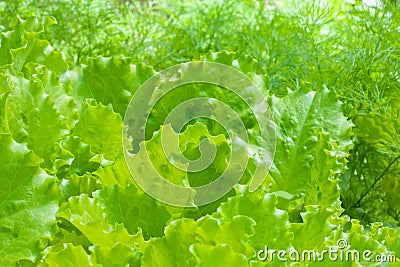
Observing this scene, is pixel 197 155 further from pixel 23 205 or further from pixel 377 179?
pixel 377 179

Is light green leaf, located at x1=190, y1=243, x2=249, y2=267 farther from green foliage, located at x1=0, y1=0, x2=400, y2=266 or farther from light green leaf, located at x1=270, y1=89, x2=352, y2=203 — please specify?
light green leaf, located at x1=270, y1=89, x2=352, y2=203

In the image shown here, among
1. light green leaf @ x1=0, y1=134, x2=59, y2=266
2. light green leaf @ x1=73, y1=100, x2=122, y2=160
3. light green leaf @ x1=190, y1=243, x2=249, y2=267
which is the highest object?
light green leaf @ x1=73, y1=100, x2=122, y2=160

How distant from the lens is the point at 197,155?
0.64 meters

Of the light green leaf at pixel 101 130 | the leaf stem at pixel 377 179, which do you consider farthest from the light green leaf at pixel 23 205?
the leaf stem at pixel 377 179

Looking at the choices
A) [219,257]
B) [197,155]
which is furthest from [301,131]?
[219,257]

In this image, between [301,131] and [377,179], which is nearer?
[301,131]

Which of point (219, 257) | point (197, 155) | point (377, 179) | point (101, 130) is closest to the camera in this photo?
point (219, 257)

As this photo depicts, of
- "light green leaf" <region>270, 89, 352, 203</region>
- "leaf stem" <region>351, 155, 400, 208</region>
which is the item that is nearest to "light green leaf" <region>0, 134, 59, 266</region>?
"light green leaf" <region>270, 89, 352, 203</region>

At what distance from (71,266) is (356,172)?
74cm

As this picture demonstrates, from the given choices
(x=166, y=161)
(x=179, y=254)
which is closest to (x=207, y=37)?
(x=166, y=161)

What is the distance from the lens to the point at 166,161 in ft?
2.09

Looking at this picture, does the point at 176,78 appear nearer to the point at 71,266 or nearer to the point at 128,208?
the point at 128,208

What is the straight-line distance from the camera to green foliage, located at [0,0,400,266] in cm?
57

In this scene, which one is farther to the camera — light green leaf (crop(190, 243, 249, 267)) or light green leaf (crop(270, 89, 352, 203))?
light green leaf (crop(270, 89, 352, 203))
